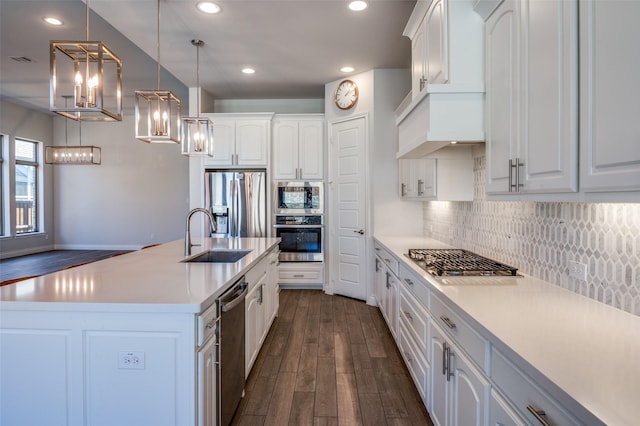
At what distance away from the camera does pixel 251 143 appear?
5.08m

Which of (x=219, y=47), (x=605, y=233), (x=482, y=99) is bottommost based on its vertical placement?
(x=605, y=233)

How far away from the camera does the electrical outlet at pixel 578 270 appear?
1.52 m

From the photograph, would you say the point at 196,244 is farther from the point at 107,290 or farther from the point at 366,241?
the point at 366,241

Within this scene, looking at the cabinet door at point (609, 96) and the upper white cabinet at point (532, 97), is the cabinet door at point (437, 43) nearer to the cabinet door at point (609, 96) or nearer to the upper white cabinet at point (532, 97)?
the upper white cabinet at point (532, 97)

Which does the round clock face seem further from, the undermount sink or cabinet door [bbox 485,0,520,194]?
cabinet door [bbox 485,0,520,194]

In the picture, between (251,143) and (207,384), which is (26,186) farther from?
(207,384)

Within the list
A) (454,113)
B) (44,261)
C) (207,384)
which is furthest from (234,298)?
(44,261)

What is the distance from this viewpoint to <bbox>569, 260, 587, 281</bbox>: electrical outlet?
152cm

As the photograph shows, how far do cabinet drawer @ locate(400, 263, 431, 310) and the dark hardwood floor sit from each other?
244 inches

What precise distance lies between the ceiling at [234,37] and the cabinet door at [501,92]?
147 cm

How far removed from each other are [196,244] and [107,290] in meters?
1.63

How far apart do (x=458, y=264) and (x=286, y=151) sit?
352 cm

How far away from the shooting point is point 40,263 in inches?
269

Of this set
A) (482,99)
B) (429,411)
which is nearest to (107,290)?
(429,411)
